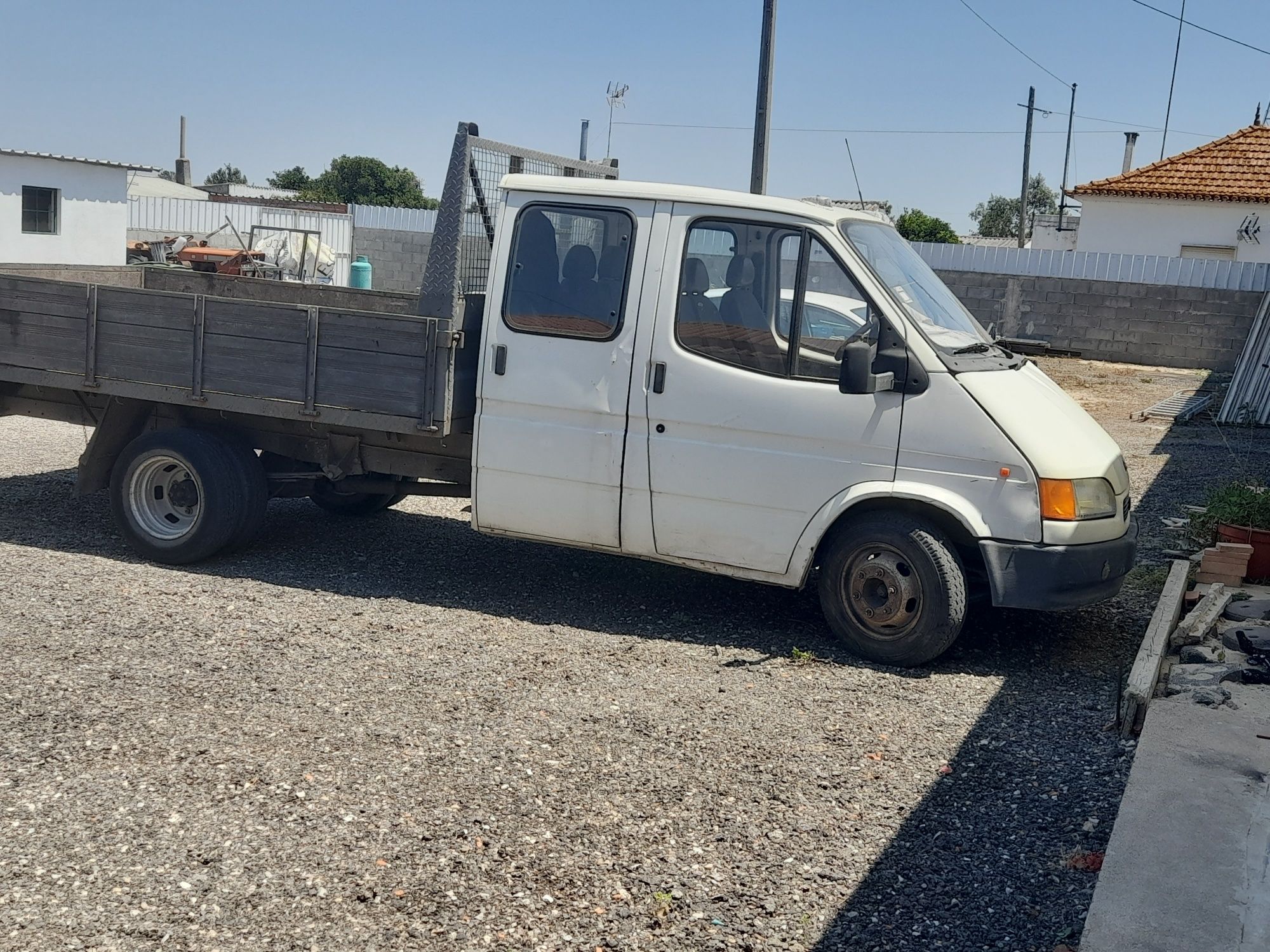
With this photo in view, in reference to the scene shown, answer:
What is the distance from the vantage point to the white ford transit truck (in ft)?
19.7

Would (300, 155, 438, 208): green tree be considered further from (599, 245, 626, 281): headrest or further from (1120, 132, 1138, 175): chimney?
(599, 245, 626, 281): headrest

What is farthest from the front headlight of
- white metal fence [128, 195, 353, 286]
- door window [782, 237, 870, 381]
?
white metal fence [128, 195, 353, 286]

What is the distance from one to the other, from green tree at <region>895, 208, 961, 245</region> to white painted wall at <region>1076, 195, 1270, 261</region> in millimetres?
8864

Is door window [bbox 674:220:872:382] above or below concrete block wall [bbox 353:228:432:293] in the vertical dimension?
below

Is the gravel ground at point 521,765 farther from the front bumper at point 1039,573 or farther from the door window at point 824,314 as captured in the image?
the door window at point 824,314

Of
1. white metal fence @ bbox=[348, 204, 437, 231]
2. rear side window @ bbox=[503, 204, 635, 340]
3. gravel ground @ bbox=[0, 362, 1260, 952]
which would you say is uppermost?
white metal fence @ bbox=[348, 204, 437, 231]

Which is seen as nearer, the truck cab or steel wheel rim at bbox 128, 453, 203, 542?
the truck cab

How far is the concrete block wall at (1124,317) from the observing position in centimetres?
2214

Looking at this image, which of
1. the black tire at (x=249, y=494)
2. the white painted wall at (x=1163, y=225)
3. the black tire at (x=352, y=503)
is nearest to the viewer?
the black tire at (x=249, y=494)

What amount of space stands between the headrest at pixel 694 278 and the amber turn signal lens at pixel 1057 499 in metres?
1.88

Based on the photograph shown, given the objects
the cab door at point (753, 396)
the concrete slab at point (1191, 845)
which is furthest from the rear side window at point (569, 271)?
the concrete slab at point (1191, 845)

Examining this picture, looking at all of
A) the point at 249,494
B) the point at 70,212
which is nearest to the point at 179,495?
the point at 249,494

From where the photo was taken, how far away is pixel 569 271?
6.59 m

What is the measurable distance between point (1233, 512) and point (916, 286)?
3124mm
